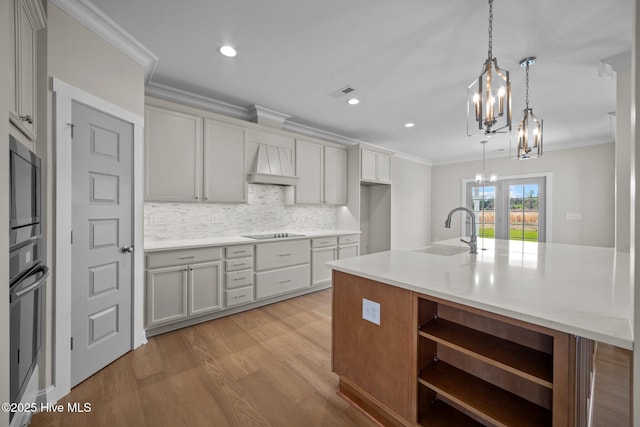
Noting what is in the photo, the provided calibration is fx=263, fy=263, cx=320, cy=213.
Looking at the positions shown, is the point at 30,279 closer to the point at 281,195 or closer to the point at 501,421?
the point at 501,421

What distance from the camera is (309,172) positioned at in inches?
166

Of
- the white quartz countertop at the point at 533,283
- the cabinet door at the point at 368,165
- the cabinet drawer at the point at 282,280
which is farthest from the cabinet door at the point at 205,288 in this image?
the cabinet door at the point at 368,165

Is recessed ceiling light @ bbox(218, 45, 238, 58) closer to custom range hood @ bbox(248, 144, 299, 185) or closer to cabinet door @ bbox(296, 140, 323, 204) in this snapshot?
custom range hood @ bbox(248, 144, 299, 185)

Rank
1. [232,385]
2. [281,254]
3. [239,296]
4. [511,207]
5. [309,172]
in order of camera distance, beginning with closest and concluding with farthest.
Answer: [232,385]
[239,296]
[281,254]
[309,172]
[511,207]

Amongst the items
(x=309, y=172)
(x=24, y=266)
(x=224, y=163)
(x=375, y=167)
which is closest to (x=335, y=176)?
(x=309, y=172)

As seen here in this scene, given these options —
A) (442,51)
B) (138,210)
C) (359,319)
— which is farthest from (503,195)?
(138,210)

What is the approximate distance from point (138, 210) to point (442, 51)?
2.99 m

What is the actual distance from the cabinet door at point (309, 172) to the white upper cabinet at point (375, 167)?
857 millimetres

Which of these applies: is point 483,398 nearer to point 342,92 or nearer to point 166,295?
point 166,295

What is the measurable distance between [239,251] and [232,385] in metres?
1.51

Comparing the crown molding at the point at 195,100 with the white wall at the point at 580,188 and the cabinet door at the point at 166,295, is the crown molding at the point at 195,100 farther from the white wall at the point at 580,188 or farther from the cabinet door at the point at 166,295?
the white wall at the point at 580,188

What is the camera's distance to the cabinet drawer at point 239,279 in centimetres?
304

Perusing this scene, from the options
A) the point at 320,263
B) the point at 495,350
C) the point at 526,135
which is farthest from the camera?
the point at 320,263

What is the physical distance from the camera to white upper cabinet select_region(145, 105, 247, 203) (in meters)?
2.74
